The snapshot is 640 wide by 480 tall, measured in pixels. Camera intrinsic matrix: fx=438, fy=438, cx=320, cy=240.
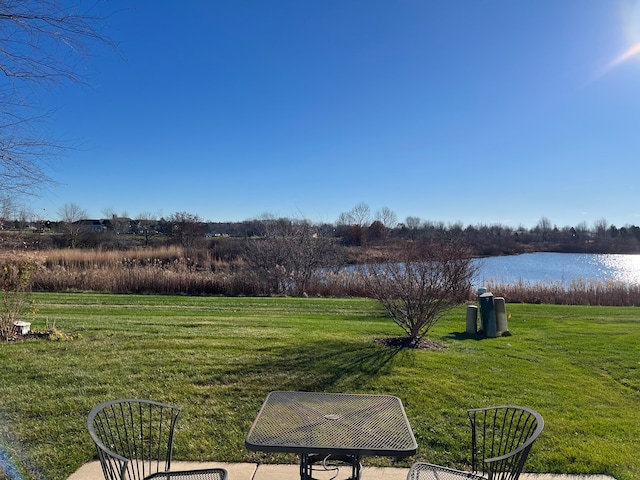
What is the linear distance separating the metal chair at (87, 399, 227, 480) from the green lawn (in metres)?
0.18

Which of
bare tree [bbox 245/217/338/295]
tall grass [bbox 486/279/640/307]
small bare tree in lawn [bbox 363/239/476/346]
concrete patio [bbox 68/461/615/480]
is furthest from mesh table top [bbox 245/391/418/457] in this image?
tall grass [bbox 486/279/640/307]

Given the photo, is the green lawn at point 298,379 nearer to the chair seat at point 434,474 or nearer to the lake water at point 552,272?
the chair seat at point 434,474

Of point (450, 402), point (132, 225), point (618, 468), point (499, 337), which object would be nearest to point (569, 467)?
point (618, 468)

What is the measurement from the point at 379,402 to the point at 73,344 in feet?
18.8

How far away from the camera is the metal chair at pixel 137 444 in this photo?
235 centimetres

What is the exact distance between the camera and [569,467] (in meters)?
3.53

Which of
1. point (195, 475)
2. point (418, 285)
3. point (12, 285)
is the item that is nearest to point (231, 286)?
point (12, 285)

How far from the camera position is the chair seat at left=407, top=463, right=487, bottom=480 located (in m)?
2.64

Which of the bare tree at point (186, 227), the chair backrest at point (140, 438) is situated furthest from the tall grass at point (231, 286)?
the bare tree at point (186, 227)

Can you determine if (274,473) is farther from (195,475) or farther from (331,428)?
(331,428)

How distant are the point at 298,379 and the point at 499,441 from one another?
237 centimetres

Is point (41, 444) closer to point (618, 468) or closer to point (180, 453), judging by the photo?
point (180, 453)

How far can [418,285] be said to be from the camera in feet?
24.1

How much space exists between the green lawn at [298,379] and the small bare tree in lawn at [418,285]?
2.23 ft
